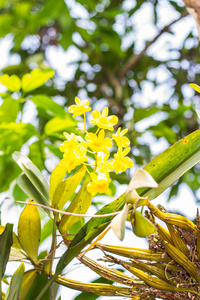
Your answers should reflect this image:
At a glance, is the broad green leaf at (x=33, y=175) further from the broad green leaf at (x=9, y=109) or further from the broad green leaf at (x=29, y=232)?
the broad green leaf at (x=9, y=109)

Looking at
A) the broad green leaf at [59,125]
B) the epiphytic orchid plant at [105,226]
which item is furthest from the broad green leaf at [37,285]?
the broad green leaf at [59,125]

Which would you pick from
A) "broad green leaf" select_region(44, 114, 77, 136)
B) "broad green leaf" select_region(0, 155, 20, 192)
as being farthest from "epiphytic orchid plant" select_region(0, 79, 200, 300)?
"broad green leaf" select_region(0, 155, 20, 192)

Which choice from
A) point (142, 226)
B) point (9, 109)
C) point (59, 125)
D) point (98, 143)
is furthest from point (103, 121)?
point (9, 109)

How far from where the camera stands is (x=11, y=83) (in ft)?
2.25

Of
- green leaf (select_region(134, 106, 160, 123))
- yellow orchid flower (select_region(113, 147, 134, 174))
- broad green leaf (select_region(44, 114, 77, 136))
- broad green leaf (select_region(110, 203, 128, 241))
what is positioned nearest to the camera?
broad green leaf (select_region(110, 203, 128, 241))

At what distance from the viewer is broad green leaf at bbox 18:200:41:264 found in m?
0.39

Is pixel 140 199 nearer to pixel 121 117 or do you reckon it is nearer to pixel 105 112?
pixel 105 112

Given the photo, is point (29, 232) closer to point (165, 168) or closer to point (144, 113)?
point (165, 168)

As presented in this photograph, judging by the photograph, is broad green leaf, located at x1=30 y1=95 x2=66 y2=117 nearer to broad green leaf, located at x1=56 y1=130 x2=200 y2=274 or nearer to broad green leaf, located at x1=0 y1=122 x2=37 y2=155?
broad green leaf, located at x1=0 y1=122 x2=37 y2=155

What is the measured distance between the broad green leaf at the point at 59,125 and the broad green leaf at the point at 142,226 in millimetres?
371

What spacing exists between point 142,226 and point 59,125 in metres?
0.40

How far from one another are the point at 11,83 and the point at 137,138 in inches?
16.8

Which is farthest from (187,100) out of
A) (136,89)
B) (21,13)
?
(21,13)

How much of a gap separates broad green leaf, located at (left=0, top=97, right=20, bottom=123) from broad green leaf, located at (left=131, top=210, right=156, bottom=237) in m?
0.49
